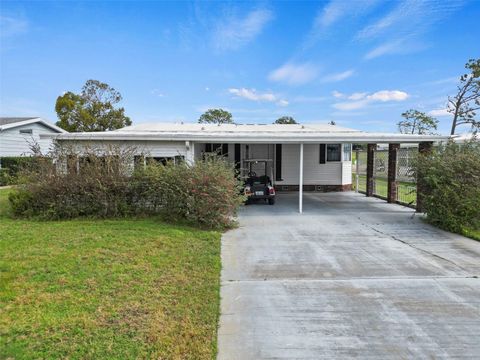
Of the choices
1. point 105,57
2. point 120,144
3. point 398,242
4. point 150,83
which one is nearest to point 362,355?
point 398,242

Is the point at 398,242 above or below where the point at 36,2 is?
below

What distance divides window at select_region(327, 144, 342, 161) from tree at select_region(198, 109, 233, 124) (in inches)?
1356

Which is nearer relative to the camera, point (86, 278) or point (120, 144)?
point (86, 278)

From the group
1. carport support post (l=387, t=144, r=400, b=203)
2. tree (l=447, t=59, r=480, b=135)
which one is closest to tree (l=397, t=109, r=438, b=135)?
tree (l=447, t=59, r=480, b=135)

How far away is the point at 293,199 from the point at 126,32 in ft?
31.7

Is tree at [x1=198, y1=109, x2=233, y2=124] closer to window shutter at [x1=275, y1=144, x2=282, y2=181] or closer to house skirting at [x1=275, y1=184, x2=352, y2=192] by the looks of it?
window shutter at [x1=275, y1=144, x2=282, y2=181]

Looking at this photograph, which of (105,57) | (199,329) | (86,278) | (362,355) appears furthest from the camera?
(105,57)

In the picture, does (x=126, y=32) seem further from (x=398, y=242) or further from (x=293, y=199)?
(x=398, y=242)

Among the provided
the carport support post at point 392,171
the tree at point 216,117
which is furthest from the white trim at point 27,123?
the tree at point 216,117

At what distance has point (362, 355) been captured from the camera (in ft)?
9.42

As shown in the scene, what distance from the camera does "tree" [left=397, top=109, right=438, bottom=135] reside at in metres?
36.2

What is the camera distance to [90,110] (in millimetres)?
31094

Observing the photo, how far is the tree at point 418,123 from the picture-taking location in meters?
36.2

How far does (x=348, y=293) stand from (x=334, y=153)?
12038 millimetres
